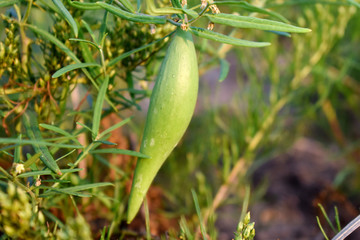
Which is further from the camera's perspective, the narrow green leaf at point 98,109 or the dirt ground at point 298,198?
the dirt ground at point 298,198

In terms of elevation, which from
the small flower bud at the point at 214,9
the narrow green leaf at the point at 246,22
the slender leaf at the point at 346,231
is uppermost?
the small flower bud at the point at 214,9

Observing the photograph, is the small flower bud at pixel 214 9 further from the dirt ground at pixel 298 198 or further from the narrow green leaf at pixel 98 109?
the dirt ground at pixel 298 198

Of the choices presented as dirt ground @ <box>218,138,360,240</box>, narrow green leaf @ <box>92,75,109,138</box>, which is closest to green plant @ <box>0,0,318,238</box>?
narrow green leaf @ <box>92,75,109,138</box>

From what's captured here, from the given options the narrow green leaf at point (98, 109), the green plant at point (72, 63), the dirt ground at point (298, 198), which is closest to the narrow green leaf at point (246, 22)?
the green plant at point (72, 63)

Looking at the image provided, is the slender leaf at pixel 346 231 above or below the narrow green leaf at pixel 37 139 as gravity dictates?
below

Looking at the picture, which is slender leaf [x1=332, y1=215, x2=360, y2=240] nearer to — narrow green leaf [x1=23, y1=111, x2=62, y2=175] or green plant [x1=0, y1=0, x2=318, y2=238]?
green plant [x1=0, y1=0, x2=318, y2=238]

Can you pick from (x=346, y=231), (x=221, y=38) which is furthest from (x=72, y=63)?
(x=346, y=231)

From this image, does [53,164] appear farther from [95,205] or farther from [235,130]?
[235,130]

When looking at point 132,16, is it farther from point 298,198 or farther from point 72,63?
point 298,198
